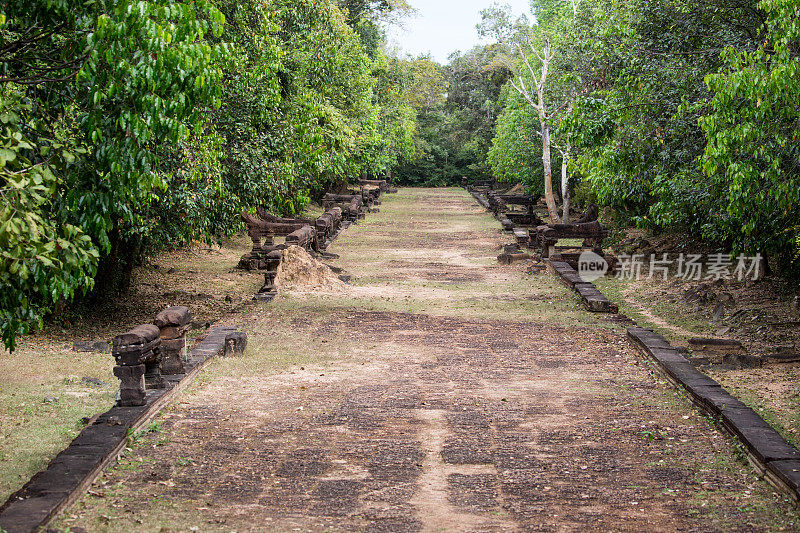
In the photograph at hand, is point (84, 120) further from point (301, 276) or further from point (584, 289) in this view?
point (584, 289)

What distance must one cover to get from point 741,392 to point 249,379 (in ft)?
→ 18.0

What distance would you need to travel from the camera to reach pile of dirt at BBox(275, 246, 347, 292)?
15.6 m

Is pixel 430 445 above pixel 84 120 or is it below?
below

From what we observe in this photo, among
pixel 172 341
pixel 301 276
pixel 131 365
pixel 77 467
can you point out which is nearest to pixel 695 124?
pixel 301 276

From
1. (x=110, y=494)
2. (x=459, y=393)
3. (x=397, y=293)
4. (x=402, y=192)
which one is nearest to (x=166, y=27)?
(x=110, y=494)

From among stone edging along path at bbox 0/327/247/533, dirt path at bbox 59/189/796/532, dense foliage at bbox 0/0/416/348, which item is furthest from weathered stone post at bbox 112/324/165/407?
dense foliage at bbox 0/0/416/348

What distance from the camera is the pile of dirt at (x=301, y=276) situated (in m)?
15.6

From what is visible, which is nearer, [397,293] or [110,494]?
[110,494]

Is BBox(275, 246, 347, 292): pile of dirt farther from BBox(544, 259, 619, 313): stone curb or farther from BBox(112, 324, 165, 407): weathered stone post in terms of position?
BBox(112, 324, 165, 407): weathered stone post

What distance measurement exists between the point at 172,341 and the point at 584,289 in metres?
8.79

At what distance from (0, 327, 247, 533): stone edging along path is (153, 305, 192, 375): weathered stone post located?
0.38 m

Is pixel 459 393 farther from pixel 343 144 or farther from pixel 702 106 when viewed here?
pixel 343 144

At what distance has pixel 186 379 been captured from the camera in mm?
8383

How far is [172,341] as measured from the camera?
27.7 ft
